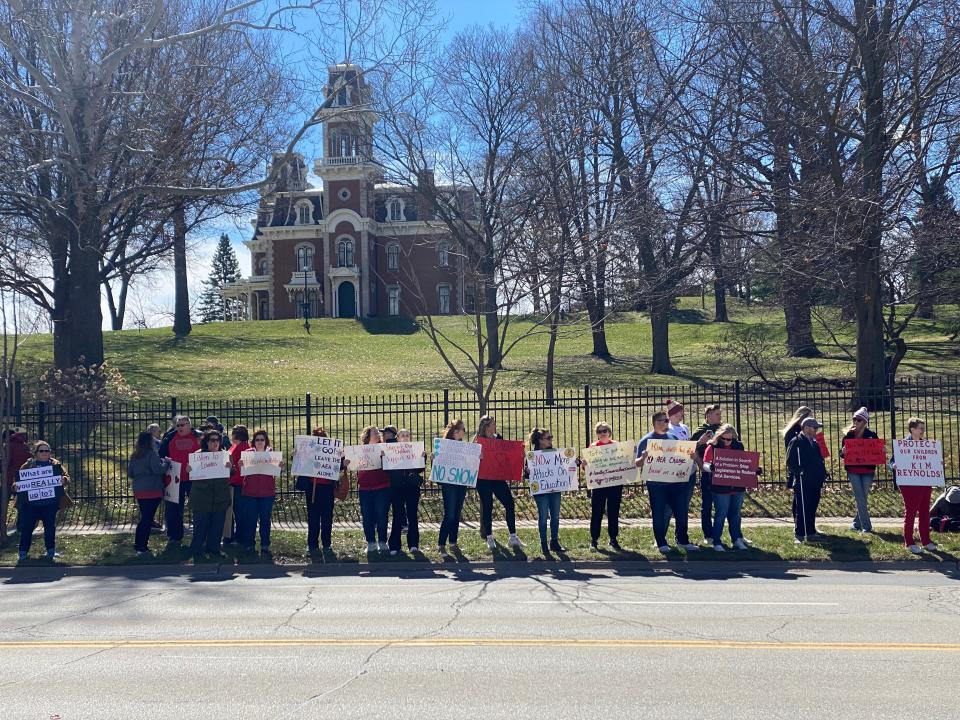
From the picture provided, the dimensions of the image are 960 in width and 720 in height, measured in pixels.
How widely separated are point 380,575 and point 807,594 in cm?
517

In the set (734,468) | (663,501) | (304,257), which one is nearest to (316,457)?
(663,501)

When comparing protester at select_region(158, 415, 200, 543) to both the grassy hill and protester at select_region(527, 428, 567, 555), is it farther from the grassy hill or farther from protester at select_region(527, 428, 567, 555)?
the grassy hill

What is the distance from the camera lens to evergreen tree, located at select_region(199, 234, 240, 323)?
9899cm

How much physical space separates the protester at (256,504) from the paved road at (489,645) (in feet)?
4.55

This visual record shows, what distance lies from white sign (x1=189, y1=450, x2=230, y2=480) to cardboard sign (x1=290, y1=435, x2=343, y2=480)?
0.98 m

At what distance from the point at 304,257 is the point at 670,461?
200 ft

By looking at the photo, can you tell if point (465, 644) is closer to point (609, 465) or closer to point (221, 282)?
point (609, 465)

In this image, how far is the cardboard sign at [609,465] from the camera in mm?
13062

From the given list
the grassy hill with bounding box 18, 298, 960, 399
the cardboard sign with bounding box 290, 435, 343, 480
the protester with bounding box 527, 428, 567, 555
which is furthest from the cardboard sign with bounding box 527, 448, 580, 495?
the grassy hill with bounding box 18, 298, 960, 399

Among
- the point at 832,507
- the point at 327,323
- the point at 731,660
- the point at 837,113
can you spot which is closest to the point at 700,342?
the point at 327,323

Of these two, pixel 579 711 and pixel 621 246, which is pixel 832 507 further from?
pixel 579 711

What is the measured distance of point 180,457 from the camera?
13.6 m

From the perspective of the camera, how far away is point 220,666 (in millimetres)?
7441

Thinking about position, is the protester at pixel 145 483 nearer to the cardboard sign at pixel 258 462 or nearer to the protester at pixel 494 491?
the cardboard sign at pixel 258 462
